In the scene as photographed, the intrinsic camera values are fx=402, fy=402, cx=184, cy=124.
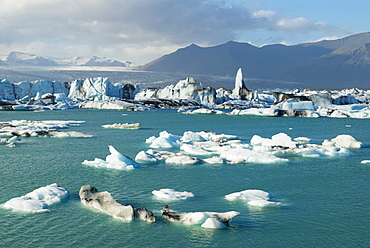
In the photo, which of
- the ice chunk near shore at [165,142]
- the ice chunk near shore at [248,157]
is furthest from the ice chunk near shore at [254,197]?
the ice chunk near shore at [165,142]

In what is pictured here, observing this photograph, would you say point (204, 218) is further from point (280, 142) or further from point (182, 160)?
point (280, 142)

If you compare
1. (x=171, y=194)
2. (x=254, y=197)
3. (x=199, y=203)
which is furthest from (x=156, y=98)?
(x=199, y=203)

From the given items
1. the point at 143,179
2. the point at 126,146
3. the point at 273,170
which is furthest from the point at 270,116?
the point at 143,179

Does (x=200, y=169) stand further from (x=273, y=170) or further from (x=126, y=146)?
(x=126, y=146)

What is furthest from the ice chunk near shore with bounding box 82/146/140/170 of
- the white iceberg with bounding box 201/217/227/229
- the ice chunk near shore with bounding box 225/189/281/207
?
the white iceberg with bounding box 201/217/227/229

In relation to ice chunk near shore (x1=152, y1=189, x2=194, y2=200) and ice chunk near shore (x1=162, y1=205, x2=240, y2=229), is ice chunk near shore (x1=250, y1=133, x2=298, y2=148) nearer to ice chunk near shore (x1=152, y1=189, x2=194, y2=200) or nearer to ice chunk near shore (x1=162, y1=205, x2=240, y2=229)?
ice chunk near shore (x1=152, y1=189, x2=194, y2=200)

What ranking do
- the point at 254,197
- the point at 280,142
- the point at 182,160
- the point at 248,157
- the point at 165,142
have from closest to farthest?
the point at 254,197 < the point at 182,160 < the point at 248,157 < the point at 280,142 < the point at 165,142
